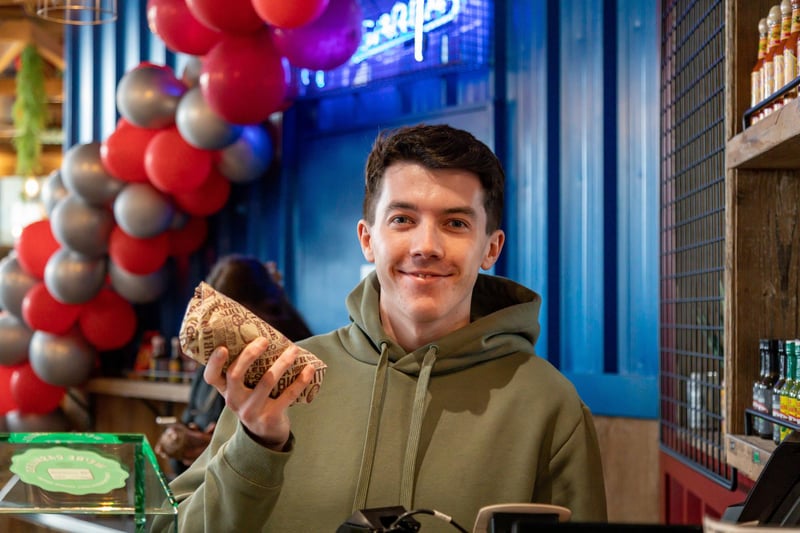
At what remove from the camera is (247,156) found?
477 centimetres

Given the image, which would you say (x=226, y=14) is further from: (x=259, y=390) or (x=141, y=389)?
(x=259, y=390)

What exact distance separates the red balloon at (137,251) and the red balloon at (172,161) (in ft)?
1.32

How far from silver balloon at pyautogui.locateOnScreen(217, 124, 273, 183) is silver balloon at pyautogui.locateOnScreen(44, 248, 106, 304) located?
0.82 m

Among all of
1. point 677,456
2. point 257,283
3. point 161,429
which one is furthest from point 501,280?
point 161,429

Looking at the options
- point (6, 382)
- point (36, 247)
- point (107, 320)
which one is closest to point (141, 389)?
point (107, 320)

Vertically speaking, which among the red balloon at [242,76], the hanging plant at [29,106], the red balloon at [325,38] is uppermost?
the hanging plant at [29,106]

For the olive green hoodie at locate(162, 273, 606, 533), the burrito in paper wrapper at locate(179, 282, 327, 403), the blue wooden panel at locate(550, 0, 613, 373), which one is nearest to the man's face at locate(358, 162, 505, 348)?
the olive green hoodie at locate(162, 273, 606, 533)

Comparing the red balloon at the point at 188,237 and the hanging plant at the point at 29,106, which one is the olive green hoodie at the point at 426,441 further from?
the hanging plant at the point at 29,106

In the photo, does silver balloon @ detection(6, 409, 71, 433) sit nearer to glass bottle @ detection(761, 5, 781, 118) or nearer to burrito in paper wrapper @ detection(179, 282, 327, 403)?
burrito in paper wrapper @ detection(179, 282, 327, 403)

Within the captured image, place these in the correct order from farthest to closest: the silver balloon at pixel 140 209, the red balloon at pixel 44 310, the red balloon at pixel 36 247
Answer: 1. the red balloon at pixel 36 247
2. the red balloon at pixel 44 310
3. the silver balloon at pixel 140 209

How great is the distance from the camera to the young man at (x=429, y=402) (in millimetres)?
1497

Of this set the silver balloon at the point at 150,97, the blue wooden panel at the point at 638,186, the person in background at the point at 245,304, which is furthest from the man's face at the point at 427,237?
the silver balloon at the point at 150,97

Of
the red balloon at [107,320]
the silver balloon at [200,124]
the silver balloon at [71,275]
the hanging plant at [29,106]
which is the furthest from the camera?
the hanging plant at [29,106]

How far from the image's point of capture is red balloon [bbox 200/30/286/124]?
396cm
